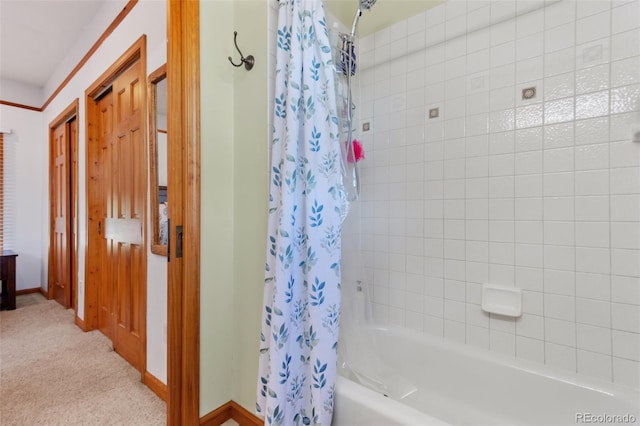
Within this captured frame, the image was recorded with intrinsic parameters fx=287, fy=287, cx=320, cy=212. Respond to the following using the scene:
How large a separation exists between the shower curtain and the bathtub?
161mm

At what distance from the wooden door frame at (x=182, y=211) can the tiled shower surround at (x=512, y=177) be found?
0.77 meters

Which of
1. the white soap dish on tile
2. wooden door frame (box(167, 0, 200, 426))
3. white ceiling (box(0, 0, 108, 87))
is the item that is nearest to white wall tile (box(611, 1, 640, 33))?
the white soap dish on tile

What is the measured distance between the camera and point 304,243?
1.12m

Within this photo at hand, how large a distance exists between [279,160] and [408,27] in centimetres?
115

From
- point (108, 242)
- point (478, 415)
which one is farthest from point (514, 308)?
point (108, 242)

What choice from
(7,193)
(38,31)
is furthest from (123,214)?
(7,193)

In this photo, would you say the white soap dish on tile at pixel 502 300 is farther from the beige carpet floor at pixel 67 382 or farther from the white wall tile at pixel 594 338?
the beige carpet floor at pixel 67 382

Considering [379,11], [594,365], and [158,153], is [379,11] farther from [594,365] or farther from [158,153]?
[594,365]

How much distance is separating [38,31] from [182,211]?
114 inches

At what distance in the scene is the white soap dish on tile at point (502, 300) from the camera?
4.24ft

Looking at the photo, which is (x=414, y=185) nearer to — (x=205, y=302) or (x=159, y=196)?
(x=205, y=302)

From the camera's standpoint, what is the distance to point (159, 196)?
1.67 m

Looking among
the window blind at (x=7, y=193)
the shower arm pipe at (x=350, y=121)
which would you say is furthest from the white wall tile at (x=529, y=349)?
the window blind at (x=7, y=193)

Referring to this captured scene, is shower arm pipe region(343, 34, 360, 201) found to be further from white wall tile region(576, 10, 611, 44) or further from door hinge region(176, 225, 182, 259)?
white wall tile region(576, 10, 611, 44)
